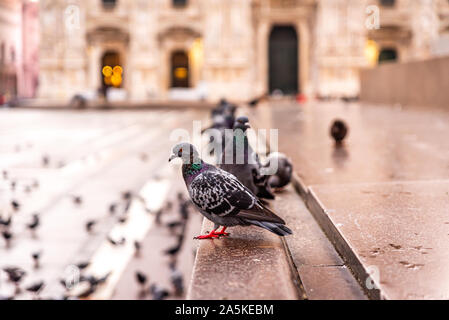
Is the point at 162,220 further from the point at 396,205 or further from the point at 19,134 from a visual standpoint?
the point at 19,134

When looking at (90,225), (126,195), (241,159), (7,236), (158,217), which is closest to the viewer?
(241,159)

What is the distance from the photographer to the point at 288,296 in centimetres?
179

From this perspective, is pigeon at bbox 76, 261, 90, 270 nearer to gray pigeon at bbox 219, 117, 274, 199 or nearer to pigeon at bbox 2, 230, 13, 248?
pigeon at bbox 2, 230, 13, 248

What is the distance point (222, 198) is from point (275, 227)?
0.25 m

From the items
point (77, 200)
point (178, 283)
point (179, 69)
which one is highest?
point (179, 69)

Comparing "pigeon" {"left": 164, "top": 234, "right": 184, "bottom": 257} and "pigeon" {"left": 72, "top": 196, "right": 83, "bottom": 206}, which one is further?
"pigeon" {"left": 72, "top": 196, "right": 83, "bottom": 206}

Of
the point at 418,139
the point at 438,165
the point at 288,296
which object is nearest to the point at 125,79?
the point at 418,139

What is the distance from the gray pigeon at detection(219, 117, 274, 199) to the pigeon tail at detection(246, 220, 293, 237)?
2.59 feet

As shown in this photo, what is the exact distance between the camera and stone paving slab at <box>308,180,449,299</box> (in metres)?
1.86

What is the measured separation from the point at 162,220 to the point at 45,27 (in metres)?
26.5

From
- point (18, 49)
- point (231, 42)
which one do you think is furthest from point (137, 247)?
point (18, 49)

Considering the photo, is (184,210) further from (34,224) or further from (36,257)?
(36,257)

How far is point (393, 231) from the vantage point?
8.09 ft

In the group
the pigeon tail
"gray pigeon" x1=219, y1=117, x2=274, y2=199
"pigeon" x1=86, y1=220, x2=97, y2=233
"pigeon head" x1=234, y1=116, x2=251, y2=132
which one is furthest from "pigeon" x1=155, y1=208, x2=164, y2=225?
the pigeon tail
